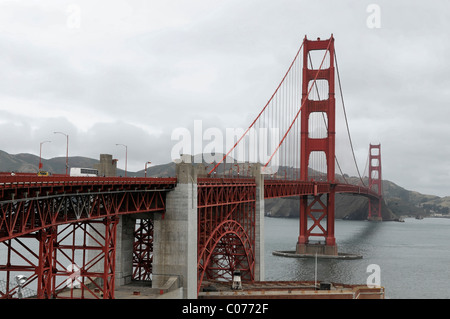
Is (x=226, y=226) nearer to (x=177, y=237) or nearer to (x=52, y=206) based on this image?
(x=177, y=237)

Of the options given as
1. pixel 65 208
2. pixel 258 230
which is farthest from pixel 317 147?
pixel 65 208

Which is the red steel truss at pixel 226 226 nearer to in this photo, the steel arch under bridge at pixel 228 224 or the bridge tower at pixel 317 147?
Result: the steel arch under bridge at pixel 228 224

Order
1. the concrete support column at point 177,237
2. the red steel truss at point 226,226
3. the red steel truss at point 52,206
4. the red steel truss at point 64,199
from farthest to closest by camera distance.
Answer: the red steel truss at point 226,226
the concrete support column at point 177,237
the red steel truss at point 52,206
the red steel truss at point 64,199

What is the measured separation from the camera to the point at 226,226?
50.0 meters

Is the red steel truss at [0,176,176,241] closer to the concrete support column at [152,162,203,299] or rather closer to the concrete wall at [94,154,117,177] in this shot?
the concrete support column at [152,162,203,299]

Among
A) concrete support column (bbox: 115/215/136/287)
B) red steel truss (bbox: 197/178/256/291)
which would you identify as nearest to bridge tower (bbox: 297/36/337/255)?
red steel truss (bbox: 197/178/256/291)

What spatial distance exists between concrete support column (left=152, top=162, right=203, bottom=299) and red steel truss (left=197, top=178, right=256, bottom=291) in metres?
3.38

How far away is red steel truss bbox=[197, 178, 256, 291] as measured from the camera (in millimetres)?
43000

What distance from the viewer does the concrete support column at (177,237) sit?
36.8 meters

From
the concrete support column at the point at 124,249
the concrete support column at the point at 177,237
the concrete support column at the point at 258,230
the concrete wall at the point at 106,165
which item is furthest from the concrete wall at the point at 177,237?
the concrete support column at the point at 258,230

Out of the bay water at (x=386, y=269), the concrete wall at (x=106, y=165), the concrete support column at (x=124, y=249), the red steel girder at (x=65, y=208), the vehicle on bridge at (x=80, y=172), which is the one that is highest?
the concrete wall at (x=106, y=165)

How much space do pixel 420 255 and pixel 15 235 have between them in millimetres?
91752

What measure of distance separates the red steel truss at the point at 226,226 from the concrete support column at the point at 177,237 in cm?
338
